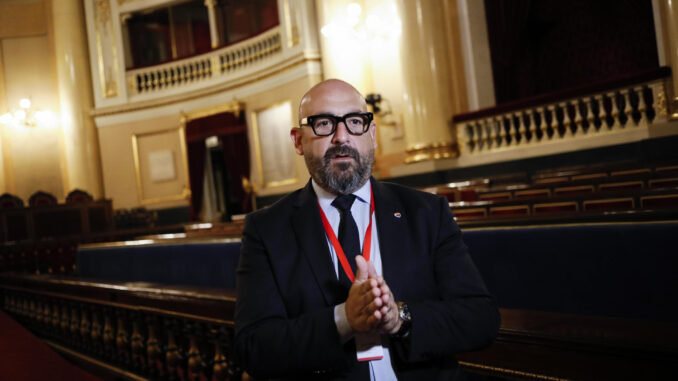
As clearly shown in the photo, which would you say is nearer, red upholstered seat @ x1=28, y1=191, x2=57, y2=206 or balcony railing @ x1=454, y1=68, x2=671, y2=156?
balcony railing @ x1=454, y1=68, x2=671, y2=156

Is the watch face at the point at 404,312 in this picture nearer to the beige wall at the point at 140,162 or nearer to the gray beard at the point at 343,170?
the gray beard at the point at 343,170

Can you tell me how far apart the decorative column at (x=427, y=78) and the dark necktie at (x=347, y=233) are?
19.7ft

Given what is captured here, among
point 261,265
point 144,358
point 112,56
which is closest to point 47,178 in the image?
point 112,56

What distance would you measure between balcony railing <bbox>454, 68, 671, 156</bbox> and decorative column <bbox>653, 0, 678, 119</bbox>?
2.6 inches

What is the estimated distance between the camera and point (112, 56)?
12.4 meters

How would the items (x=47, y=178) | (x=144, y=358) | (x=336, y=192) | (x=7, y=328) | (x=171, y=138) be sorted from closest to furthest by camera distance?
(x=336, y=192) < (x=144, y=358) < (x=7, y=328) < (x=171, y=138) < (x=47, y=178)

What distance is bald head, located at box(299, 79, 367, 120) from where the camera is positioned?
1.19m

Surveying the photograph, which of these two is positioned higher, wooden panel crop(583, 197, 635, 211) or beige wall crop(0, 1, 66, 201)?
beige wall crop(0, 1, 66, 201)

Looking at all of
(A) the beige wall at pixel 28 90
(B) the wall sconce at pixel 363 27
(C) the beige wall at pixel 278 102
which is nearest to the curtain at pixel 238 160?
(C) the beige wall at pixel 278 102

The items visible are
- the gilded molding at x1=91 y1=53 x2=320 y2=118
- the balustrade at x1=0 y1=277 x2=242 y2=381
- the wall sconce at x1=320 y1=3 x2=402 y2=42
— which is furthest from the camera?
the gilded molding at x1=91 y1=53 x2=320 y2=118

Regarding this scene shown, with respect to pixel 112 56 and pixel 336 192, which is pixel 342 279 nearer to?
pixel 336 192

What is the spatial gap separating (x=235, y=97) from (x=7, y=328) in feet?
28.2

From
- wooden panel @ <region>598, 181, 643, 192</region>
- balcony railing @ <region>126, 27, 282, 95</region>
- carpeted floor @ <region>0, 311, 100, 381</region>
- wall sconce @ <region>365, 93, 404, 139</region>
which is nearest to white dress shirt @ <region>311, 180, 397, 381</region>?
carpeted floor @ <region>0, 311, 100, 381</region>

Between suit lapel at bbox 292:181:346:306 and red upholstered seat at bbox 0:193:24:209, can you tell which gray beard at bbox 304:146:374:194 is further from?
red upholstered seat at bbox 0:193:24:209
